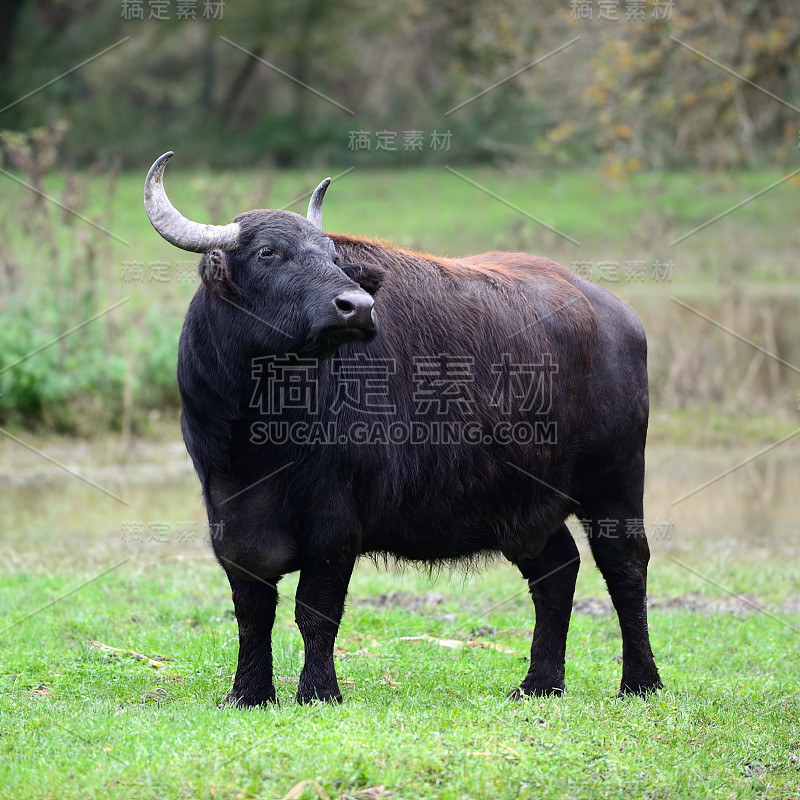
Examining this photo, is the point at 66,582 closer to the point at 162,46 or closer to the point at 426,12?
the point at 426,12

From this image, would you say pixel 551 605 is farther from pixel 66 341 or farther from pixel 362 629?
pixel 66 341

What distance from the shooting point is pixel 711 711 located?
5676 mm

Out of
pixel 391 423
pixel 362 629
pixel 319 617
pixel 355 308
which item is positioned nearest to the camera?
pixel 355 308

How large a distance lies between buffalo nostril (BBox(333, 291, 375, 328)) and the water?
4.81m

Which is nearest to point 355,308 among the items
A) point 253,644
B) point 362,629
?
point 253,644

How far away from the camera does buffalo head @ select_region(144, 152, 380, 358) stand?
5.04 m

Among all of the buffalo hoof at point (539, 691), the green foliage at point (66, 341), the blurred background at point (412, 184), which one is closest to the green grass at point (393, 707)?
the buffalo hoof at point (539, 691)

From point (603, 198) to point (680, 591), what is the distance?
70.0ft

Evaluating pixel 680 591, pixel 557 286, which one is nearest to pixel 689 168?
pixel 680 591

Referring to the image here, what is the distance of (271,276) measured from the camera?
5.18 m

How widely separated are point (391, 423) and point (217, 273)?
3.45 ft

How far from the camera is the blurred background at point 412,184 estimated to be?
Result: 12.8 m

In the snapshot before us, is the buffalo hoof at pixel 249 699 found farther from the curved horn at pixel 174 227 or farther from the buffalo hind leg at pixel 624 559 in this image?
the curved horn at pixel 174 227

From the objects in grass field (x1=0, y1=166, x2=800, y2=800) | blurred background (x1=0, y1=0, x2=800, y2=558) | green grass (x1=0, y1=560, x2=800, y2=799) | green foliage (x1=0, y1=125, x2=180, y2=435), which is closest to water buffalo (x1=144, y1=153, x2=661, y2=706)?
green grass (x1=0, y1=560, x2=800, y2=799)
